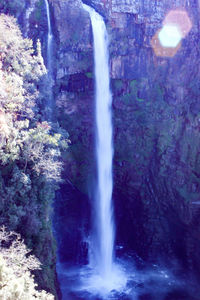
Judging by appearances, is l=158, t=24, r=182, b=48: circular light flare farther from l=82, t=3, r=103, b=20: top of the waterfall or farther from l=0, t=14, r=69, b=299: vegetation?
l=0, t=14, r=69, b=299: vegetation

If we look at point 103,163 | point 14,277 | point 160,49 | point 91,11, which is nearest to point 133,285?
point 103,163

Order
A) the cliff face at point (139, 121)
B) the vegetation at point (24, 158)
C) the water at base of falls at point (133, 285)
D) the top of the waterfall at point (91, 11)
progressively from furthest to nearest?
1. the cliff face at point (139, 121)
2. the top of the waterfall at point (91, 11)
3. the water at base of falls at point (133, 285)
4. the vegetation at point (24, 158)

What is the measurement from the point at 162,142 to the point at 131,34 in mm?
6788

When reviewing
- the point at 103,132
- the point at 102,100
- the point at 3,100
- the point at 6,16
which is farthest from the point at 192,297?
the point at 6,16

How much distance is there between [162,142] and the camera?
18734 millimetres

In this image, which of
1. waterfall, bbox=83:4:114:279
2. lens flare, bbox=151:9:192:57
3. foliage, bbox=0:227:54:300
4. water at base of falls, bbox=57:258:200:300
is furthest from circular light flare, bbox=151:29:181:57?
foliage, bbox=0:227:54:300

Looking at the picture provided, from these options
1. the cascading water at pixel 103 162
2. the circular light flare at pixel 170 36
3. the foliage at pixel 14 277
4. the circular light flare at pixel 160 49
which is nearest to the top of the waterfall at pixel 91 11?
the cascading water at pixel 103 162

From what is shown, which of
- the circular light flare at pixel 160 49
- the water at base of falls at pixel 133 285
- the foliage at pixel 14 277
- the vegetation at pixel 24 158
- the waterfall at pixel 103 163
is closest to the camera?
the foliage at pixel 14 277

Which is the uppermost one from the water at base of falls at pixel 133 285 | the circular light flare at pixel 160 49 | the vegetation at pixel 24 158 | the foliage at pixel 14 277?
the circular light flare at pixel 160 49

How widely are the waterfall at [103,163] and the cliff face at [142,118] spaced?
19.4 inches

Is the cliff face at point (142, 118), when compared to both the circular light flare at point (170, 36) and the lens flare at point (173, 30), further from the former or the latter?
the circular light flare at point (170, 36)

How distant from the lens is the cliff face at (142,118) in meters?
17.5

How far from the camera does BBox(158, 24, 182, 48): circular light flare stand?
1817 cm

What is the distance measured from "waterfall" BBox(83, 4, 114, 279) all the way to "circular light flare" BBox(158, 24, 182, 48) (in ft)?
11.3
